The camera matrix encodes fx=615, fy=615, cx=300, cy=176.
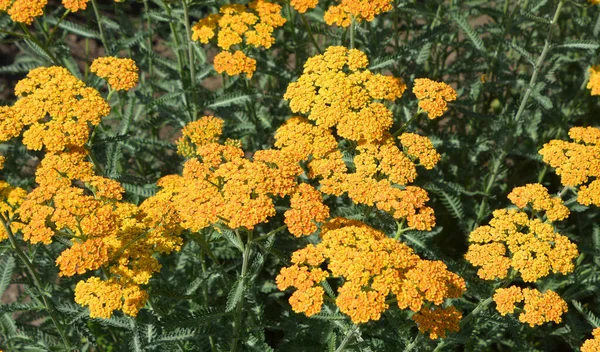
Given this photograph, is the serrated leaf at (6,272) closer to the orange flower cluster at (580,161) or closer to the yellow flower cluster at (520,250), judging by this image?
the yellow flower cluster at (520,250)

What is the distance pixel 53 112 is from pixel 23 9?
44.0 inches

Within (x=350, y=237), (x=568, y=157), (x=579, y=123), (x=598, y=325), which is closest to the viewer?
(x=350, y=237)

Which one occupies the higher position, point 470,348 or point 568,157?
point 568,157

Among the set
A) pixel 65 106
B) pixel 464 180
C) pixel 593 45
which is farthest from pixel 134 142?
pixel 593 45

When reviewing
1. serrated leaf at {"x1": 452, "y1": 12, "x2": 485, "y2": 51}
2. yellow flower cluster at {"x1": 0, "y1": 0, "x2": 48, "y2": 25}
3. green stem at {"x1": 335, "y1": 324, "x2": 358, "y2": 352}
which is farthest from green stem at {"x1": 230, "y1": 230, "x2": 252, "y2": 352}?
serrated leaf at {"x1": 452, "y1": 12, "x2": 485, "y2": 51}

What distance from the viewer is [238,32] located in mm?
6027

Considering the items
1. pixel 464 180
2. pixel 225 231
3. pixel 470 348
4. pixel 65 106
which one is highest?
pixel 65 106

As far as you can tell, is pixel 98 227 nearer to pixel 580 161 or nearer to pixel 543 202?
pixel 543 202

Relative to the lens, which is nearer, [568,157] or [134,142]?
[568,157]

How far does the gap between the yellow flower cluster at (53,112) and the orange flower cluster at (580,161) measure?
13.0 ft

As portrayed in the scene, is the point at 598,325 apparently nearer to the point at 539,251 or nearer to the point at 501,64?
the point at 539,251

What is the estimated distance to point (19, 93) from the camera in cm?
524

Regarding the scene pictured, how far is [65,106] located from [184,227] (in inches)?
63.3

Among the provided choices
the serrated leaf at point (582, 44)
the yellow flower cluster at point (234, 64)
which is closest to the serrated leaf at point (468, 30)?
the serrated leaf at point (582, 44)
